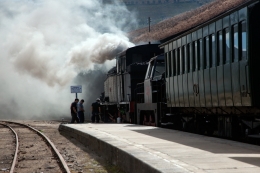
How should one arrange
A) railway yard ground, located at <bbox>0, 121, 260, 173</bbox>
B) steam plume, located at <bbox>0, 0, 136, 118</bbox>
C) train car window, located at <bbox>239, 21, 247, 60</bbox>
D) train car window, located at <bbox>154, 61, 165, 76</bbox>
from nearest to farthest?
railway yard ground, located at <bbox>0, 121, 260, 173</bbox> < train car window, located at <bbox>239, 21, 247, 60</bbox> < train car window, located at <bbox>154, 61, 165, 76</bbox> < steam plume, located at <bbox>0, 0, 136, 118</bbox>

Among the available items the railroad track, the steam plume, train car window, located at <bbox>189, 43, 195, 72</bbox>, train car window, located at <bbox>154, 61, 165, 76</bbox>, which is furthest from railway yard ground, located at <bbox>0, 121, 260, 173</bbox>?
the steam plume

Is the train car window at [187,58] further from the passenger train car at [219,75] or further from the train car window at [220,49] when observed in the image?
the train car window at [220,49]

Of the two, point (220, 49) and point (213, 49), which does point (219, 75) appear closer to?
point (220, 49)

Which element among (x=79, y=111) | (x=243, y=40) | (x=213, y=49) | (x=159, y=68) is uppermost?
(x=159, y=68)

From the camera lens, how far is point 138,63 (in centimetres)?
2666

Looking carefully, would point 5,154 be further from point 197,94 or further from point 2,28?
point 2,28

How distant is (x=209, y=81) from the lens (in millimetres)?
A: 15469

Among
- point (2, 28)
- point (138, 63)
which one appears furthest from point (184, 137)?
point (2, 28)

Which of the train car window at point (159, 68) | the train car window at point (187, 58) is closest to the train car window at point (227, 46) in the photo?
the train car window at point (187, 58)

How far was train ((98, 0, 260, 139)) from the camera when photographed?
12.5 meters

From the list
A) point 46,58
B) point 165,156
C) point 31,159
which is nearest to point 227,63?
point 165,156

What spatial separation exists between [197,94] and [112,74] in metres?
15.7

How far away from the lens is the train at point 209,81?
12.5 m

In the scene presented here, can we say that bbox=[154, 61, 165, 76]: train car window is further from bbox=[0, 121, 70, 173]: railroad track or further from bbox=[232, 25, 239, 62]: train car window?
bbox=[232, 25, 239, 62]: train car window
